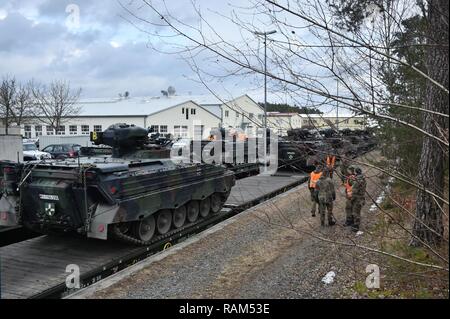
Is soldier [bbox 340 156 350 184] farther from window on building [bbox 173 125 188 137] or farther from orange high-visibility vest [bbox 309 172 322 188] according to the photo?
window on building [bbox 173 125 188 137]

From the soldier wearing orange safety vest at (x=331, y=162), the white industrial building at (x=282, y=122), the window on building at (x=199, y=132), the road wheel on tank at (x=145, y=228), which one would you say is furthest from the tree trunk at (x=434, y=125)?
the window on building at (x=199, y=132)

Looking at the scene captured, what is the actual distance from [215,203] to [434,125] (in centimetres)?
787

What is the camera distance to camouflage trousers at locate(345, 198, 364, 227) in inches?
365

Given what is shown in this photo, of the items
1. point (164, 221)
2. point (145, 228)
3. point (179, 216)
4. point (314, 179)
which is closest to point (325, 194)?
point (314, 179)

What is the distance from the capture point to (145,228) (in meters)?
9.17

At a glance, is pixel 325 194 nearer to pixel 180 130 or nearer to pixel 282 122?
pixel 282 122

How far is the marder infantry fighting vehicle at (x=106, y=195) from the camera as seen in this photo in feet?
26.3

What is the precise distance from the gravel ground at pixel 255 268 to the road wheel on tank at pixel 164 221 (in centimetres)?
98

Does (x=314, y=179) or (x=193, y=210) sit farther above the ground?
(x=314, y=179)

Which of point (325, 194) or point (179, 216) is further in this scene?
point (179, 216)

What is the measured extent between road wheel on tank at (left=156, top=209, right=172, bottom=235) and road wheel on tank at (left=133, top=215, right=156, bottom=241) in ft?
0.57

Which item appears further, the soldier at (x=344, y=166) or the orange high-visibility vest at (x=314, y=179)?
the orange high-visibility vest at (x=314, y=179)

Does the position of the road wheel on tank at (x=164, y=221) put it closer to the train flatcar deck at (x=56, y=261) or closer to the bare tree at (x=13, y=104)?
the train flatcar deck at (x=56, y=261)
